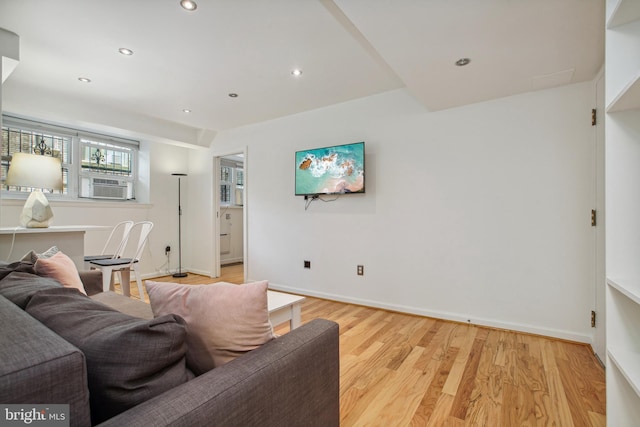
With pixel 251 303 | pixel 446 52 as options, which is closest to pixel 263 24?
pixel 446 52

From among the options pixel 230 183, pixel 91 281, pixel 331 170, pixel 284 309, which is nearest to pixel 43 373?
pixel 284 309

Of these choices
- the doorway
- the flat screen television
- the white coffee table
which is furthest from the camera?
the doorway

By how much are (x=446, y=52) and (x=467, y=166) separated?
117cm

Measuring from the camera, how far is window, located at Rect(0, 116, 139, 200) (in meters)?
3.64

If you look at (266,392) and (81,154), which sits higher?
(81,154)

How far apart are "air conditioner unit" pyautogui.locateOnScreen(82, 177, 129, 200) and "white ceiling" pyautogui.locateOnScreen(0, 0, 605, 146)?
1.37m

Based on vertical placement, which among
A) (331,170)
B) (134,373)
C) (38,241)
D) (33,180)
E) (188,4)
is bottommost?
(134,373)

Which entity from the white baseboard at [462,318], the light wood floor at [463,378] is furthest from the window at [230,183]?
the light wood floor at [463,378]

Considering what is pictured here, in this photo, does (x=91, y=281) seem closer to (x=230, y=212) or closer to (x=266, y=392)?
(x=266, y=392)

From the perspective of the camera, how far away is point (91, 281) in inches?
83.3

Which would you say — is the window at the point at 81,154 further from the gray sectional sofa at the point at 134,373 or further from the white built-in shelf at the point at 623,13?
the white built-in shelf at the point at 623,13

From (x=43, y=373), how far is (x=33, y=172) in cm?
269

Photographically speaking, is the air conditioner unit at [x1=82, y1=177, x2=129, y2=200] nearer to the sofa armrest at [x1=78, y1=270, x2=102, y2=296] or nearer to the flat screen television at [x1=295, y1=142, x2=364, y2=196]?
the sofa armrest at [x1=78, y1=270, x2=102, y2=296]

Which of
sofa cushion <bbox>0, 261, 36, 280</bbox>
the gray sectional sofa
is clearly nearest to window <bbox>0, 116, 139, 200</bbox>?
sofa cushion <bbox>0, 261, 36, 280</bbox>
